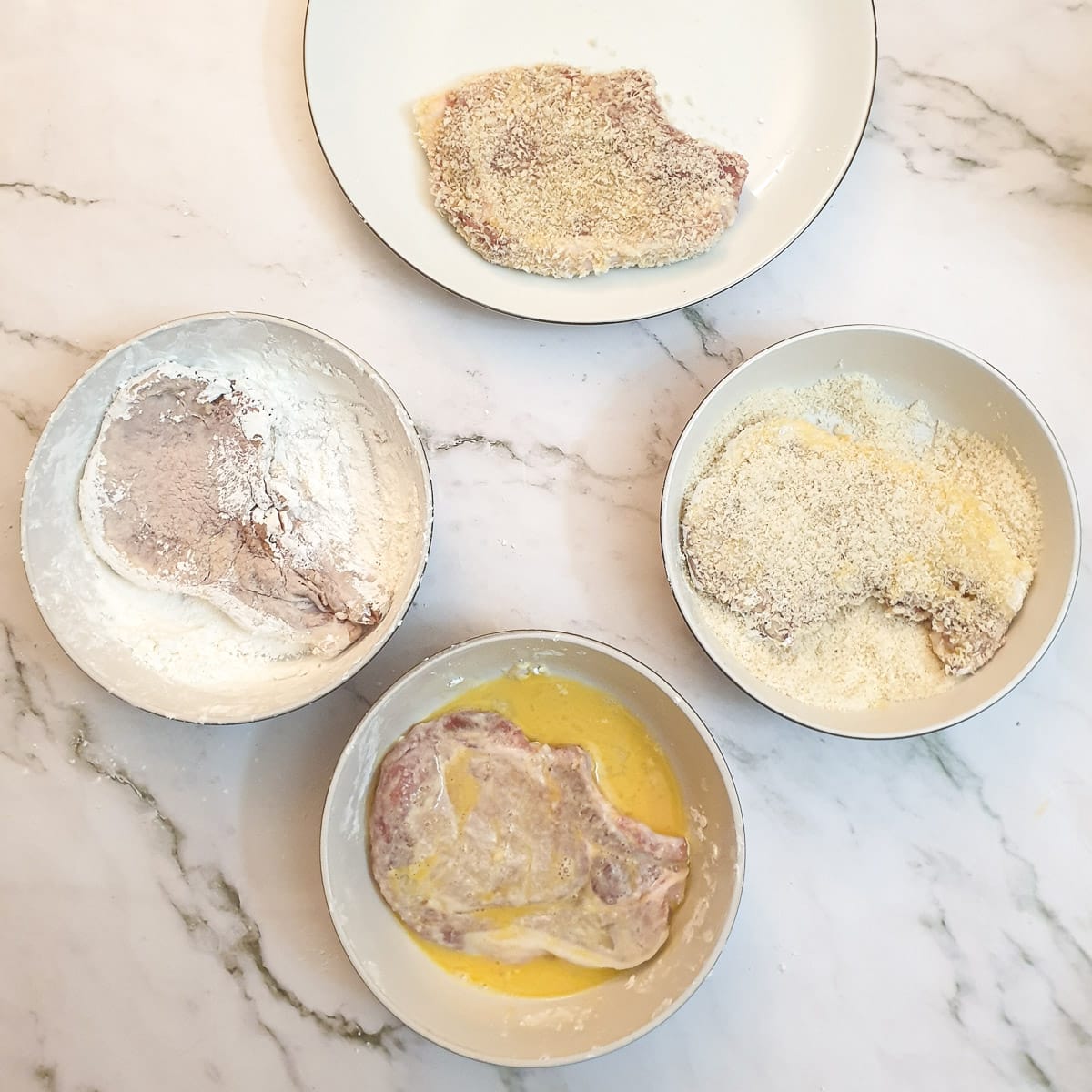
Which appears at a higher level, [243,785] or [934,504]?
[934,504]

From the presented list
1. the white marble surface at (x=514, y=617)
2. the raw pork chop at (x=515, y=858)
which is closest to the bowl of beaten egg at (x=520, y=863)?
the raw pork chop at (x=515, y=858)

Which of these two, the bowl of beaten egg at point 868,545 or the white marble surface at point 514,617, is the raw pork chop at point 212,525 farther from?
the bowl of beaten egg at point 868,545

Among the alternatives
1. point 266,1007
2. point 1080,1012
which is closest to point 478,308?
point 266,1007

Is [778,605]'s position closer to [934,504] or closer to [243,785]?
[934,504]

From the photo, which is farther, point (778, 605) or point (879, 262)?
point (879, 262)

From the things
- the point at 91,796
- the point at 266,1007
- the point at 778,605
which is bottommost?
the point at 266,1007
